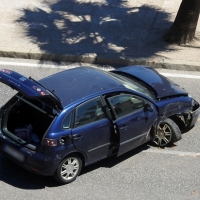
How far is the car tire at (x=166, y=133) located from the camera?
995 centimetres

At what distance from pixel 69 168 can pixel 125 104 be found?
56.3 inches

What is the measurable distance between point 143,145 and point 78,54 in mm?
4144

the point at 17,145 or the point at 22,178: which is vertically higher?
the point at 17,145

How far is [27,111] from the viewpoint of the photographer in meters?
9.11

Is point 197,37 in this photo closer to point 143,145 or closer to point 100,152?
point 143,145

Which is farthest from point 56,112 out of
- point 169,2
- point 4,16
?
point 169,2

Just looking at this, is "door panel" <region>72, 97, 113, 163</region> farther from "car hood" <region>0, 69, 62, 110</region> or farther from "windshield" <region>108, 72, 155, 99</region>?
"windshield" <region>108, 72, 155, 99</region>

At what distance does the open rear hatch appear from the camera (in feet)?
27.5

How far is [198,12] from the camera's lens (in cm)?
1394

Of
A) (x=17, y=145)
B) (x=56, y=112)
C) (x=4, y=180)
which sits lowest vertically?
(x=4, y=180)

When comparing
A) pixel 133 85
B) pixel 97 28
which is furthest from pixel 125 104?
pixel 97 28

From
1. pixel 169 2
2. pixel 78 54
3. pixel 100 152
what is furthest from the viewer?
pixel 169 2

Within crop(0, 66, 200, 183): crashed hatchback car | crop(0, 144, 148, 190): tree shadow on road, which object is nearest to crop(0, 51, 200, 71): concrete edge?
crop(0, 66, 200, 183): crashed hatchback car

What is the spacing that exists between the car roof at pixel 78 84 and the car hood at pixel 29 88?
0.62 ft
